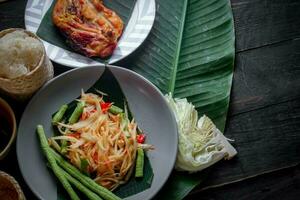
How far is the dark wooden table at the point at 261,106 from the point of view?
8.22 feet

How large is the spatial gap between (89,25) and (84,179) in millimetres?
885

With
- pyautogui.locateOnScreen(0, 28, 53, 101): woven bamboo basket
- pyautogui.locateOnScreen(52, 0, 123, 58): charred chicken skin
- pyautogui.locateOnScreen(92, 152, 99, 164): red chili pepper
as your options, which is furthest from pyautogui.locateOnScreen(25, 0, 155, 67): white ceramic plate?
pyautogui.locateOnScreen(92, 152, 99, 164): red chili pepper

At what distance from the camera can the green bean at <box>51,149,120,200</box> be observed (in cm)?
220

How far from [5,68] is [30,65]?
0.39 ft

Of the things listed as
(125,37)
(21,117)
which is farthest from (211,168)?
(21,117)

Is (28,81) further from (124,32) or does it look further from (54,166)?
(124,32)

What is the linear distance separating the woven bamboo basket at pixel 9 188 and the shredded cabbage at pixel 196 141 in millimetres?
812

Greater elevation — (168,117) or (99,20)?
(99,20)

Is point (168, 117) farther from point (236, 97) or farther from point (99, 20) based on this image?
point (99, 20)

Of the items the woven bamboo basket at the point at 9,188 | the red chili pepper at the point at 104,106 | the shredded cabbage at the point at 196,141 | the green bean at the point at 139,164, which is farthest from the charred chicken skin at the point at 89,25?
the woven bamboo basket at the point at 9,188

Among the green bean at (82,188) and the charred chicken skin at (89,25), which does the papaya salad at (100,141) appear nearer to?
the green bean at (82,188)

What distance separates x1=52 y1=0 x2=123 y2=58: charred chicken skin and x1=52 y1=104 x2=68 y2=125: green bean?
0.33 metres

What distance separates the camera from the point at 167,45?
2.65 metres

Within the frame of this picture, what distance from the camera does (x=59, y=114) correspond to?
2346 mm
